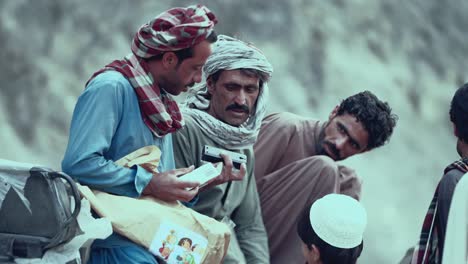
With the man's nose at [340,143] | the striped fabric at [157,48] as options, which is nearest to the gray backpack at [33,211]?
the striped fabric at [157,48]

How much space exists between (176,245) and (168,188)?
20cm

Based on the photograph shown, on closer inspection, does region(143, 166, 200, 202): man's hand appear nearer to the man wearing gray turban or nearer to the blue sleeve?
the blue sleeve

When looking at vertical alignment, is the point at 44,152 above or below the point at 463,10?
below

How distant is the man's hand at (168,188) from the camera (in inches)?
138

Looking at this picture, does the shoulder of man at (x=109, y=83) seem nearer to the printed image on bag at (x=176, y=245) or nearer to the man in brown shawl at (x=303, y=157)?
the printed image on bag at (x=176, y=245)

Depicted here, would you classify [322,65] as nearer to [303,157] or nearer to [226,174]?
[303,157]

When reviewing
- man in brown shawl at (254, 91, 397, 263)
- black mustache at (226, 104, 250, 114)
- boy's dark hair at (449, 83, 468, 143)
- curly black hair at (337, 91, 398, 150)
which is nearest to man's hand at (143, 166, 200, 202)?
boy's dark hair at (449, 83, 468, 143)

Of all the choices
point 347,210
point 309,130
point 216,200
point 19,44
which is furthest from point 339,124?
point 19,44

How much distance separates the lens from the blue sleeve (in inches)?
134

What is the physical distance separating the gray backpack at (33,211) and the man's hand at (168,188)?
1.21 ft

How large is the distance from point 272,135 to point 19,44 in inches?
68.5

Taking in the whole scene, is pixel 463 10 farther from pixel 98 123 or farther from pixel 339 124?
pixel 98 123

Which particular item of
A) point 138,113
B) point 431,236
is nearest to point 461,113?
point 431,236

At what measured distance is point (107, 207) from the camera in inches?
133
